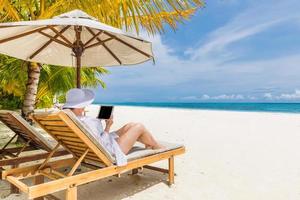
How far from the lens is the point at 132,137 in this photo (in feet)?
11.5

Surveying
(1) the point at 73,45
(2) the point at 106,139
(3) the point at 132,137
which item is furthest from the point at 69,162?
(1) the point at 73,45

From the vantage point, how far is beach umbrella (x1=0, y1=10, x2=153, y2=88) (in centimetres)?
434

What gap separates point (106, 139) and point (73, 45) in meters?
2.01

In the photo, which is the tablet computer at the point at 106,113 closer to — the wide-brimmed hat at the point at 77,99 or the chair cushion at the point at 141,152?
the wide-brimmed hat at the point at 77,99

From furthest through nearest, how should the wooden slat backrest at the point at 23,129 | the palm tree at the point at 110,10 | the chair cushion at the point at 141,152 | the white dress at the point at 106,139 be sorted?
the palm tree at the point at 110,10 → the wooden slat backrest at the point at 23,129 → the chair cushion at the point at 141,152 → the white dress at the point at 106,139

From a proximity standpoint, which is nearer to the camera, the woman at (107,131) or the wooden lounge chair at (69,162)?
the wooden lounge chair at (69,162)

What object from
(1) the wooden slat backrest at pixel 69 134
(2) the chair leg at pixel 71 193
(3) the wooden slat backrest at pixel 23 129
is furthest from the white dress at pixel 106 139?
(3) the wooden slat backrest at pixel 23 129

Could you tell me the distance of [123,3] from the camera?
4777 millimetres

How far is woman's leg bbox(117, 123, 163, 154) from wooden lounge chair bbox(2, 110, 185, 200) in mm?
145

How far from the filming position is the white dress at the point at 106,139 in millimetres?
3074

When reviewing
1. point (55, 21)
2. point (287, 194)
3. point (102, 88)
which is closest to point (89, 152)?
point (55, 21)

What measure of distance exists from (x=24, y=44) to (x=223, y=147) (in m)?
4.66

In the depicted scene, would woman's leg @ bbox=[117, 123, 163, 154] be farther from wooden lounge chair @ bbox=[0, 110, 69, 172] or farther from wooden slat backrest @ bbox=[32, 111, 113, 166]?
wooden lounge chair @ bbox=[0, 110, 69, 172]

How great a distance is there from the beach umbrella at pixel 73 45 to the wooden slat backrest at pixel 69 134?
1.55 m
